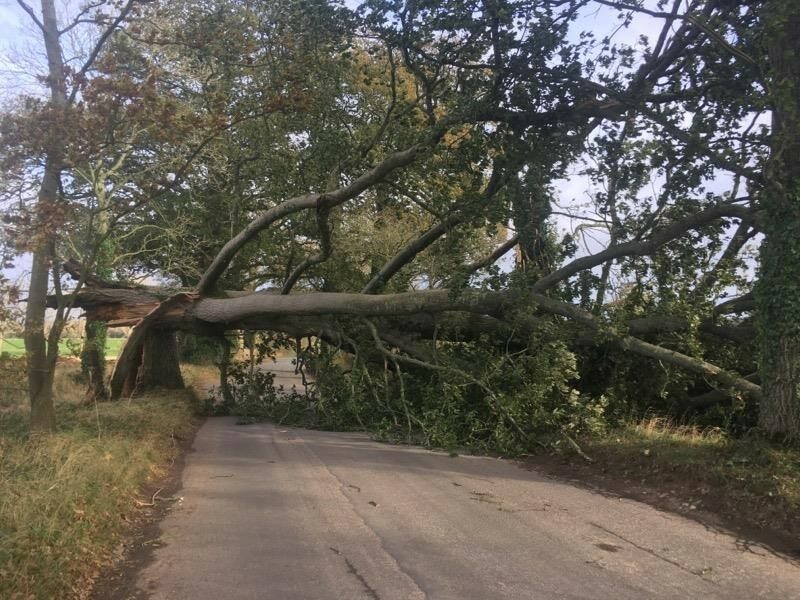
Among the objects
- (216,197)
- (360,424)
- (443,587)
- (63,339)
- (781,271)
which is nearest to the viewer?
(443,587)

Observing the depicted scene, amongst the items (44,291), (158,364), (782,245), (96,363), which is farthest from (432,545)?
(96,363)

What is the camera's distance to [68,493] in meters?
5.39

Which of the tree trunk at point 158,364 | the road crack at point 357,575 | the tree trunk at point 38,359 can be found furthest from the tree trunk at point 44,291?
the tree trunk at point 158,364

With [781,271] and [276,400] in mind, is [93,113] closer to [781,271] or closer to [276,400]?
[781,271]

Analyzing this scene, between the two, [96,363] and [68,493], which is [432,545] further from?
[96,363]

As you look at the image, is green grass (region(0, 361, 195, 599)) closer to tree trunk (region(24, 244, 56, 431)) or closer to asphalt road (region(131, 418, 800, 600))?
tree trunk (region(24, 244, 56, 431))

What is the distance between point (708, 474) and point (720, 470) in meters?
0.13

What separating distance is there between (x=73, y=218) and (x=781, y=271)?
8.79 metres

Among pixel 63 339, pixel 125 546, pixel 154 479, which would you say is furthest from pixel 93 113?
pixel 125 546

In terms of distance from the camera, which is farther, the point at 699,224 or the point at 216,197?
the point at 216,197

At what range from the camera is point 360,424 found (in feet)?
45.6

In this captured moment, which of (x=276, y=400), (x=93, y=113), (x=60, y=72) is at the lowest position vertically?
(x=276, y=400)

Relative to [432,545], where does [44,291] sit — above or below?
above

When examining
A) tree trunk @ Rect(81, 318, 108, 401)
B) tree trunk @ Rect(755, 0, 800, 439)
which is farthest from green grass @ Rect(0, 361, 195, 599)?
tree trunk @ Rect(755, 0, 800, 439)
